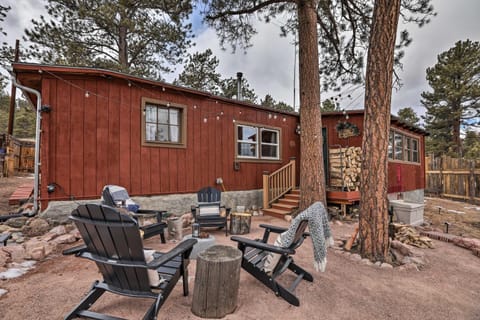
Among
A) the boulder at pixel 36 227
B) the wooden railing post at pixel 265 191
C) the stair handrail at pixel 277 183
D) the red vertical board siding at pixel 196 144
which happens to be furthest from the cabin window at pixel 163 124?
the stair handrail at pixel 277 183

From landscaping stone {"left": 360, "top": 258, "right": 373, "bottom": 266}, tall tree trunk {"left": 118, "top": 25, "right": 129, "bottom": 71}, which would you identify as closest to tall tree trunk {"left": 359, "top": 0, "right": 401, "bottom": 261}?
landscaping stone {"left": 360, "top": 258, "right": 373, "bottom": 266}

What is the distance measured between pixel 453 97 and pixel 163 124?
17.2 metres

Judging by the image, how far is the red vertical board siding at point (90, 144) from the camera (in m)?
4.67

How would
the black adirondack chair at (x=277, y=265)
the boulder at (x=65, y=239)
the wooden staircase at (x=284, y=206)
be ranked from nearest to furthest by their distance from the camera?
the black adirondack chair at (x=277, y=265) < the boulder at (x=65, y=239) < the wooden staircase at (x=284, y=206)

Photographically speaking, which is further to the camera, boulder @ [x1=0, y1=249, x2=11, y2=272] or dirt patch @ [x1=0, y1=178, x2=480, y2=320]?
boulder @ [x1=0, y1=249, x2=11, y2=272]

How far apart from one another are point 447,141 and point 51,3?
74.4 ft

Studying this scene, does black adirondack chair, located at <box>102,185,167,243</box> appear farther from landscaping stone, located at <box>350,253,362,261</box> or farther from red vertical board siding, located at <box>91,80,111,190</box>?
landscaping stone, located at <box>350,253,362,261</box>

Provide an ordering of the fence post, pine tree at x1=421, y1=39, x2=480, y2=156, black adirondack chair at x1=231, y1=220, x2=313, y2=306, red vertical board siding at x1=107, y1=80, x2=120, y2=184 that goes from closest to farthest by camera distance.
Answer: black adirondack chair at x1=231, y1=220, x2=313, y2=306
red vertical board siding at x1=107, y1=80, x2=120, y2=184
the fence post
pine tree at x1=421, y1=39, x2=480, y2=156

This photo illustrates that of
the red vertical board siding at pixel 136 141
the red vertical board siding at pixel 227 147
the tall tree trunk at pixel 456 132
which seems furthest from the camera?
the tall tree trunk at pixel 456 132

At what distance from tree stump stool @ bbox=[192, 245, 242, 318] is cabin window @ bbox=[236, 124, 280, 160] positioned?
5.11 meters

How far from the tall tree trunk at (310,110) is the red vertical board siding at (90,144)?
4.52 m

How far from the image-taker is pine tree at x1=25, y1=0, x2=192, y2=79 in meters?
8.23

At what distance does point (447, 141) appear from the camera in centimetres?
1639

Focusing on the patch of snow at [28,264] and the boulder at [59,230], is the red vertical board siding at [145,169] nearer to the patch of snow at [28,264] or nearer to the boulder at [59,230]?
the boulder at [59,230]
